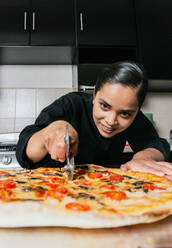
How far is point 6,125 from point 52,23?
3.41ft

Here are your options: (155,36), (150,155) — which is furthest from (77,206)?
(155,36)

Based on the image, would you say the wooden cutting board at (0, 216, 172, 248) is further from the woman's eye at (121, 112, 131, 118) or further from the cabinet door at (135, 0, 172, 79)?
the cabinet door at (135, 0, 172, 79)

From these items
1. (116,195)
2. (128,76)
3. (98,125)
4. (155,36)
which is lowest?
(116,195)

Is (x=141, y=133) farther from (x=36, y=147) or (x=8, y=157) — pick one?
(x=8, y=157)

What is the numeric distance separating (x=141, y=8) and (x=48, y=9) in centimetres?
89

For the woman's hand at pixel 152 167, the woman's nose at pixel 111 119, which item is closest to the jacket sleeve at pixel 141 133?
the woman's hand at pixel 152 167

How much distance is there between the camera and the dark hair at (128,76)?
871 mm

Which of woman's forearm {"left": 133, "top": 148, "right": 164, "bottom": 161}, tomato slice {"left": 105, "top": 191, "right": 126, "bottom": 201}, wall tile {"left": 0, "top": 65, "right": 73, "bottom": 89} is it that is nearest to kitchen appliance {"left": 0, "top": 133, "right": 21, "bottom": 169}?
wall tile {"left": 0, "top": 65, "right": 73, "bottom": 89}

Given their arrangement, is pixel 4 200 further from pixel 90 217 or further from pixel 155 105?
pixel 155 105

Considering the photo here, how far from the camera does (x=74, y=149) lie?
726mm

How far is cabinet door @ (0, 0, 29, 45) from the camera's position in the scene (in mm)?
2055

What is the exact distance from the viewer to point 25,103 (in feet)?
7.62

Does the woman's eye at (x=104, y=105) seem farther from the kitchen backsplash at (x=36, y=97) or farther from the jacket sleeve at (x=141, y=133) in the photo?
the kitchen backsplash at (x=36, y=97)

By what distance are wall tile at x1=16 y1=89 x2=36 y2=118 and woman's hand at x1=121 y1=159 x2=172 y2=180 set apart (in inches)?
60.3
